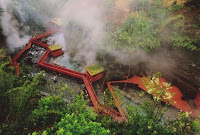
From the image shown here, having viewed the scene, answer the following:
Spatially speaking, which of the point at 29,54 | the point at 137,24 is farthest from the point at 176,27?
the point at 29,54

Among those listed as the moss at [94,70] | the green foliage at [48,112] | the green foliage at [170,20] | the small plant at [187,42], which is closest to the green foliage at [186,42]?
the small plant at [187,42]

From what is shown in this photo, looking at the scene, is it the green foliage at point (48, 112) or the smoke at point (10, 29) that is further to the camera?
the smoke at point (10, 29)

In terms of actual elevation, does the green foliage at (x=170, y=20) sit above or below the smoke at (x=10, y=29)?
below

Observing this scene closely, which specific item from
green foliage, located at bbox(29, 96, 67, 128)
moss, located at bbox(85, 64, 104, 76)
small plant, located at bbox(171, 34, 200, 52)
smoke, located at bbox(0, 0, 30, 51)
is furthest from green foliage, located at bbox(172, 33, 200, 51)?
smoke, located at bbox(0, 0, 30, 51)

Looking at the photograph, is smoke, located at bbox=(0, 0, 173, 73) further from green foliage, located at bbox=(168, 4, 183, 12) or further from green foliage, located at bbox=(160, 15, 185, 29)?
green foliage, located at bbox=(168, 4, 183, 12)

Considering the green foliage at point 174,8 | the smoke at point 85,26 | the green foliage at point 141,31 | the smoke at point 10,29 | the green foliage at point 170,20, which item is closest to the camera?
the green foliage at point 170,20

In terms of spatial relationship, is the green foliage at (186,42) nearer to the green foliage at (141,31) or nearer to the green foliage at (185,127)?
the green foliage at (141,31)

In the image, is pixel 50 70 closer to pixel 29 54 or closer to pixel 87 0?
pixel 29 54

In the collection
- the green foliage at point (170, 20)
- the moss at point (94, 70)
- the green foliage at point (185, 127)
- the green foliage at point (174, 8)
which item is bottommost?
the green foliage at point (185, 127)

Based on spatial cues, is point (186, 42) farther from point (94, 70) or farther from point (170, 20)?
point (94, 70)
